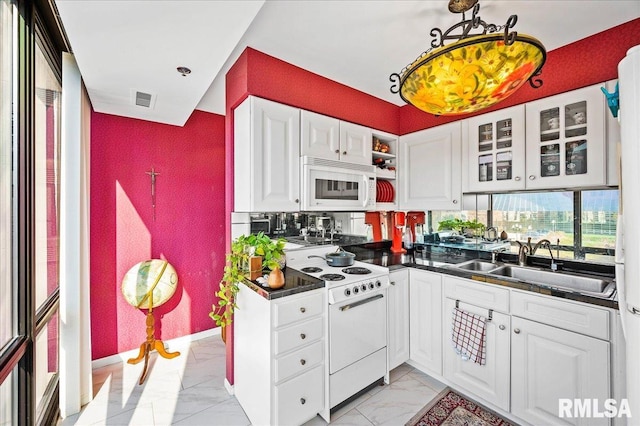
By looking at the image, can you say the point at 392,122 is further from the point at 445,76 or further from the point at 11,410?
the point at 11,410

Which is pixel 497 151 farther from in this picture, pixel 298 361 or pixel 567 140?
pixel 298 361

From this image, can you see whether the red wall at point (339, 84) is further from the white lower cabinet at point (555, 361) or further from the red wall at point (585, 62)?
the white lower cabinet at point (555, 361)

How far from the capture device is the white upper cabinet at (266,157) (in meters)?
2.03

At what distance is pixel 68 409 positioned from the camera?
6.55 feet

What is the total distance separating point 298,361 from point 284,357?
115mm

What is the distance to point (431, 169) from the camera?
2826 millimetres

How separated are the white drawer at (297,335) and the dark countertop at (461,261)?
845mm

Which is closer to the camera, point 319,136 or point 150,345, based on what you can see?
point 319,136

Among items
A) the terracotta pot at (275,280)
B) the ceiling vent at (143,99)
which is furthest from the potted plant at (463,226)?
the ceiling vent at (143,99)

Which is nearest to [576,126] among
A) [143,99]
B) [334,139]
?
[334,139]

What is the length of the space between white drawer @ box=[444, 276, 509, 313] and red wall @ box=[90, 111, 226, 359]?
2506 mm

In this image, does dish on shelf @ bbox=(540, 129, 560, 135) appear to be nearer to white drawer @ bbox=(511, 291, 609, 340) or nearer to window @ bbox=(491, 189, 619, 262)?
window @ bbox=(491, 189, 619, 262)

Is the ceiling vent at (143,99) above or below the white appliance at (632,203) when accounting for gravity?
above

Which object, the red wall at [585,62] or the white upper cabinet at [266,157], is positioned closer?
the red wall at [585,62]
